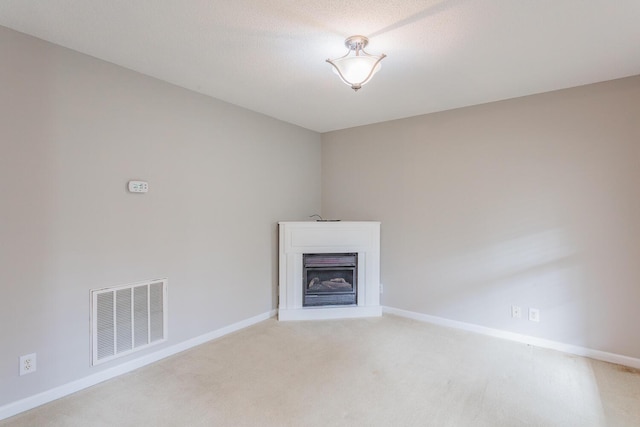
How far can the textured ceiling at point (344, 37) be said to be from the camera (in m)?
1.85

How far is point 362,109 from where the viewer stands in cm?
372

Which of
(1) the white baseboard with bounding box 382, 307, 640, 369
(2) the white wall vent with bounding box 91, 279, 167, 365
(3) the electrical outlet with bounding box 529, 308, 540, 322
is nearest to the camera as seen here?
(2) the white wall vent with bounding box 91, 279, 167, 365

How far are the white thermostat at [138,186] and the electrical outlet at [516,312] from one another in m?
3.74

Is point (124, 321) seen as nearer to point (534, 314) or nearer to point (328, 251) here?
point (328, 251)

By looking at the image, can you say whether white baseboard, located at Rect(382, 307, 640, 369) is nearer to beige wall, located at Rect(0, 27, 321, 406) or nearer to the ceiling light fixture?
beige wall, located at Rect(0, 27, 321, 406)

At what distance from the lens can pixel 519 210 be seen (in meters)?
3.29

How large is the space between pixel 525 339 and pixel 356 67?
10.2 feet

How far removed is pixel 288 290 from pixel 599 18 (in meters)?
3.57

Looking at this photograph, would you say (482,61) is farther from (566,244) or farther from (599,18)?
(566,244)

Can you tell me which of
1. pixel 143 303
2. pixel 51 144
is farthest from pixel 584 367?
pixel 51 144

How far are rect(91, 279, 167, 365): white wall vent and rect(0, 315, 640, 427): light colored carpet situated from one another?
23 centimetres

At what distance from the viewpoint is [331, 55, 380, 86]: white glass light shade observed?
2143 mm

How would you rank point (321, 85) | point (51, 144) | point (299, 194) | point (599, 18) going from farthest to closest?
point (299, 194), point (321, 85), point (51, 144), point (599, 18)

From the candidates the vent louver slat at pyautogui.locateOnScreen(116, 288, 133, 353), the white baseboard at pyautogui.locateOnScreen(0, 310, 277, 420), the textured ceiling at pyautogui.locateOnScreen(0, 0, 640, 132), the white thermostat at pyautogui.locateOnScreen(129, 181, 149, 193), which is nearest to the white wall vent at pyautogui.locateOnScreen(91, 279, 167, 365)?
the vent louver slat at pyautogui.locateOnScreen(116, 288, 133, 353)
